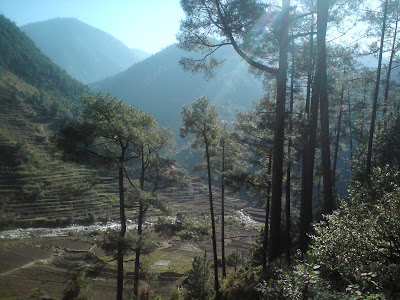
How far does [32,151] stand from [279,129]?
62672 millimetres

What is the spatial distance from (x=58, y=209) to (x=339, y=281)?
54525 mm

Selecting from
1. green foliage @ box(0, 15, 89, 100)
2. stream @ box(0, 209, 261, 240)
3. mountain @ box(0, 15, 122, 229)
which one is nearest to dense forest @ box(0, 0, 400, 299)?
→ mountain @ box(0, 15, 122, 229)

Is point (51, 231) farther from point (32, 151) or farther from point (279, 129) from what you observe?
point (279, 129)

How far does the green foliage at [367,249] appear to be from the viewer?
2.90 metres

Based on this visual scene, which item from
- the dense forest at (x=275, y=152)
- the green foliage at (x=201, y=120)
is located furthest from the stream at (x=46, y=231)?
the green foliage at (x=201, y=120)

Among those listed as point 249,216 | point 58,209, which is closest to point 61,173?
point 58,209

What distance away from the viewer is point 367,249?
126 inches

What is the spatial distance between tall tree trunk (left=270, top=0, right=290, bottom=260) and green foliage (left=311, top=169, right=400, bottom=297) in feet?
12.1

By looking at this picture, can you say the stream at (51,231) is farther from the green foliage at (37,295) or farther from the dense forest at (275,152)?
the green foliage at (37,295)

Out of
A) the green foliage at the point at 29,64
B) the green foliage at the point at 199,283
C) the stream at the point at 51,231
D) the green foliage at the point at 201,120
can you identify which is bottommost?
the stream at the point at 51,231

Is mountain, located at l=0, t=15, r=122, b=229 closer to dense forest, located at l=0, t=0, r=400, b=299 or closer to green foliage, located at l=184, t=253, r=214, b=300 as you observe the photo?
dense forest, located at l=0, t=0, r=400, b=299

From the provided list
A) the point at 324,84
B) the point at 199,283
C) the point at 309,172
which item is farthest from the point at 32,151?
the point at 324,84

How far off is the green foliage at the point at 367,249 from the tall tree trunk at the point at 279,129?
3.70 metres

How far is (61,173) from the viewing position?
58250mm
